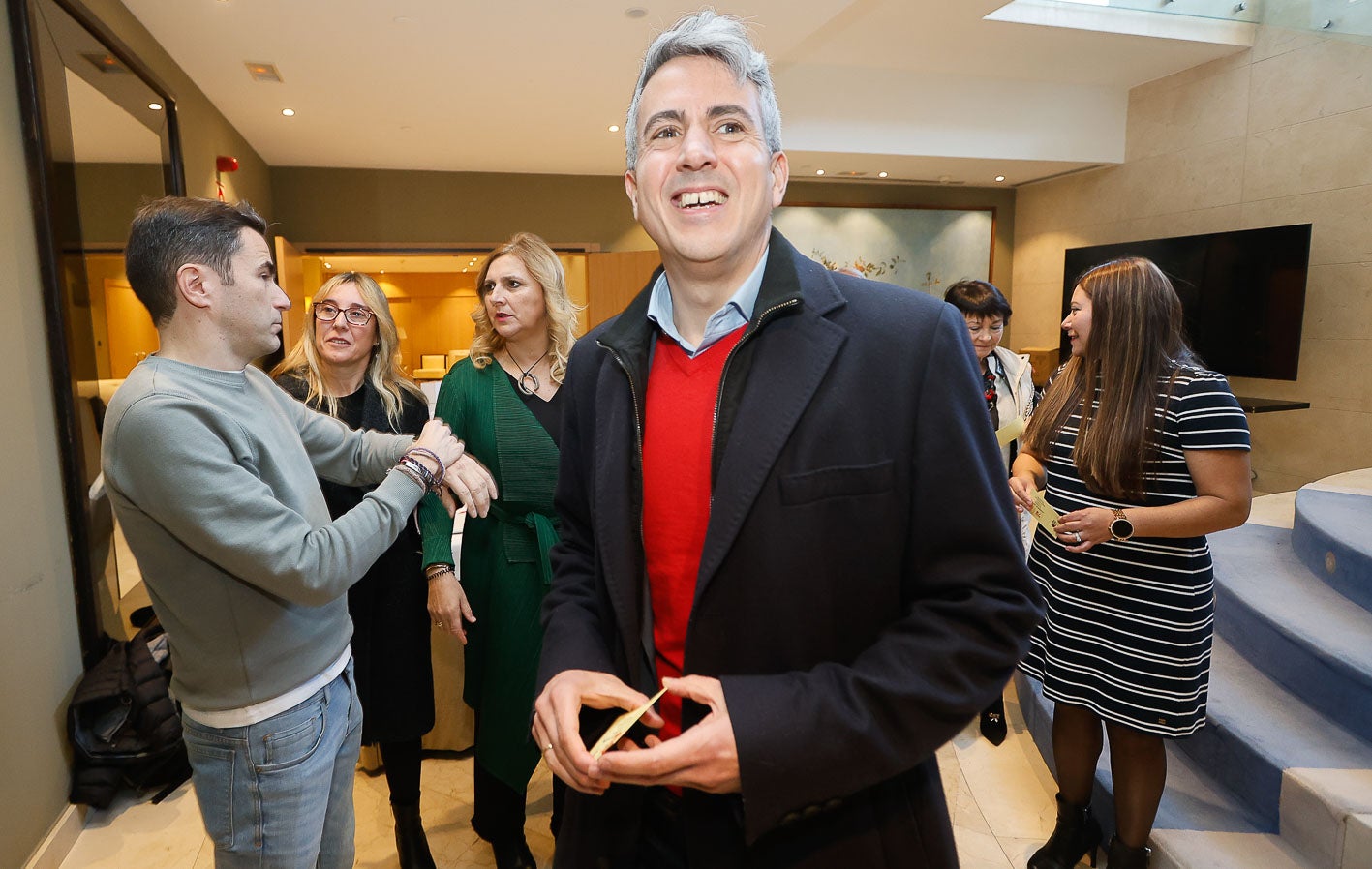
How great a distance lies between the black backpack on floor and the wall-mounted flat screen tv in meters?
6.51

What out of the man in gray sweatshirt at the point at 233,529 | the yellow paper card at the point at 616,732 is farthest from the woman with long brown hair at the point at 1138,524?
the man in gray sweatshirt at the point at 233,529

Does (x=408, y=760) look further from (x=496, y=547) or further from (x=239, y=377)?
(x=239, y=377)

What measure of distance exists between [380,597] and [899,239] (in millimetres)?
7603

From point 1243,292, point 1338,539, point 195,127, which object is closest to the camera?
point 1338,539

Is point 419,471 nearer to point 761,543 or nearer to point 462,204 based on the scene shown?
point 761,543

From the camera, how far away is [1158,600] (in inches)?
75.5

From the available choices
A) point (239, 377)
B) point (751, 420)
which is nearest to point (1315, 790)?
point (751, 420)

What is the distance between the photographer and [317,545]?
1277mm

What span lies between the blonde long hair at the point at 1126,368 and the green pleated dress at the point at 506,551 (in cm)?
143

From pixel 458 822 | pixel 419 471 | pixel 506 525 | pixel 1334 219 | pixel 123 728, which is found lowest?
pixel 458 822

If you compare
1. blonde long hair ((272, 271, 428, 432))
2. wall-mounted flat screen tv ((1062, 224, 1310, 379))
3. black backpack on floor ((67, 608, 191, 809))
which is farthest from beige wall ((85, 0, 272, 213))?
wall-mounted flat screen tv ((1062, 224, 1310, 379))

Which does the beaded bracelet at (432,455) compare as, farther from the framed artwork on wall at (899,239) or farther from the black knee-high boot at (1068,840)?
the framed artwork on wall at (899,239)

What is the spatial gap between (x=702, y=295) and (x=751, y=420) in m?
0.22

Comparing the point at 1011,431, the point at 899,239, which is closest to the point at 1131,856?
the point at 1011,431
